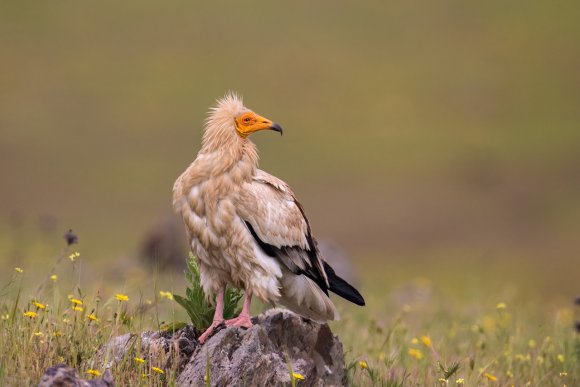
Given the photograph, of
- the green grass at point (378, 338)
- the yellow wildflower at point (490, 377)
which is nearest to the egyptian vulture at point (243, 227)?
the green grass at point (378, 338)

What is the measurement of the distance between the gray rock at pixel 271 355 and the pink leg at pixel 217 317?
187 millimetres

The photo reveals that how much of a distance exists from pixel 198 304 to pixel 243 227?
652 mm

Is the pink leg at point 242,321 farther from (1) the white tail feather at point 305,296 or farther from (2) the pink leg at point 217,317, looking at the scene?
(1) the white tail feather at point 305,296

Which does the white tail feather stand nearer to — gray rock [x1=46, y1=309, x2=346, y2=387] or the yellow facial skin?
gray rock [x1=46, y1=309, x2=346, y2=387]

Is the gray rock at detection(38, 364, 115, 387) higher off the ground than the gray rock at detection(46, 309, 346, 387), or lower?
lower

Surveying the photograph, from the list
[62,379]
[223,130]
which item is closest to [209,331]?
[223,130]

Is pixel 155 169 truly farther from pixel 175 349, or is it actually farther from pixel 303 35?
pixel 175 349

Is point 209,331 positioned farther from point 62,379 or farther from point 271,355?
point 62,379

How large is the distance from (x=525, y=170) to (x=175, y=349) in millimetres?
40753

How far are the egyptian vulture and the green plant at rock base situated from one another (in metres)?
0.07

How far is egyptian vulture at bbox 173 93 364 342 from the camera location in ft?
26.0

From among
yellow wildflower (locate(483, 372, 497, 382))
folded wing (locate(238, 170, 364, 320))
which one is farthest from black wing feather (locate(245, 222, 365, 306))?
yellow wildflower (locate(483, 372, 497, 382))

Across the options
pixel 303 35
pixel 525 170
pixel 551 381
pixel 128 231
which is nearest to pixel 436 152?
pixel 525 170

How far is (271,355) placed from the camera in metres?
7.37
